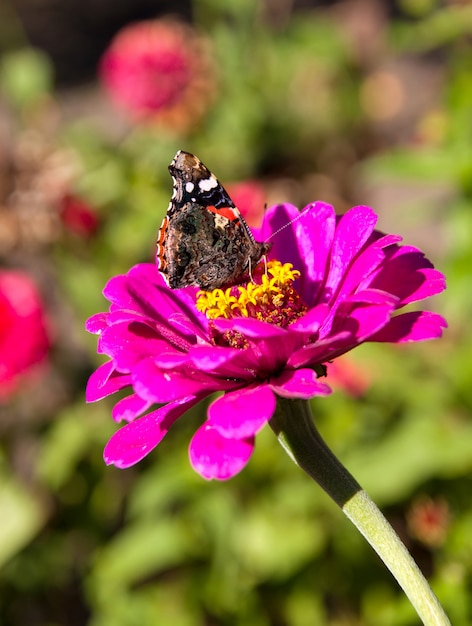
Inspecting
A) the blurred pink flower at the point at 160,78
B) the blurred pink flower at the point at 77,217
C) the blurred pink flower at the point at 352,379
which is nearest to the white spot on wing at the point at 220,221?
the blurred pink flower at the point at 352,379

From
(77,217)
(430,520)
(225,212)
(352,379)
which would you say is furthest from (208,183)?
(77,217)

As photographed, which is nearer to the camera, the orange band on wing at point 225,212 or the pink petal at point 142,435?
the pink petal at point 142,435

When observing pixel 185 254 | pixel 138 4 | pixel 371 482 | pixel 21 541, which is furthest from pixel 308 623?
pixel 138 4

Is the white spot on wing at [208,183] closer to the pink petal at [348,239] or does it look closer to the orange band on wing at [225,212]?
the orange band on wing at [225,212]

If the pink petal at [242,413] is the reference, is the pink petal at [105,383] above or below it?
above

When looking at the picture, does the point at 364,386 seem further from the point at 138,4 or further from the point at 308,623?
the point at 138,4

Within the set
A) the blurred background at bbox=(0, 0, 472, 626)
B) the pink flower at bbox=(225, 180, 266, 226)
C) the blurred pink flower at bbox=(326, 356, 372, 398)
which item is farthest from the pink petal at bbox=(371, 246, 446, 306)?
the pink flower at bbox=(225, 180, 266, 226)

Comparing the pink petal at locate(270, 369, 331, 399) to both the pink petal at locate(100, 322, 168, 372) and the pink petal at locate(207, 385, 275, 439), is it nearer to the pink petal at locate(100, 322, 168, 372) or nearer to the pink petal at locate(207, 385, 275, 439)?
the pink petal at locate(207, 385, 275, 439)

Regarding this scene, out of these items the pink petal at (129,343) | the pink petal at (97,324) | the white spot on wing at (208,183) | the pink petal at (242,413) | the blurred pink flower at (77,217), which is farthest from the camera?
the blurred pink flower at (77,217)
